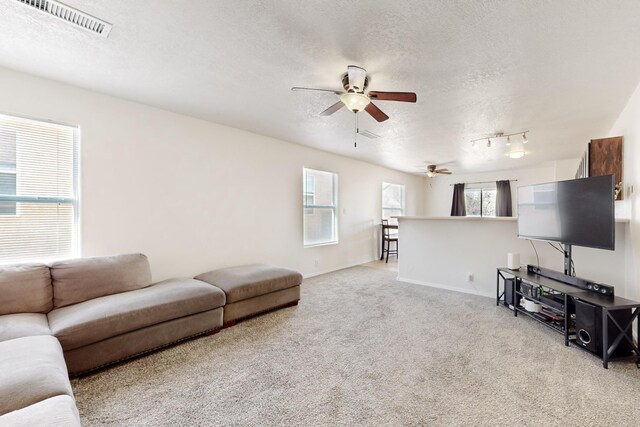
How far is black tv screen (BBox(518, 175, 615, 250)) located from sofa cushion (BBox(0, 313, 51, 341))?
4490mm

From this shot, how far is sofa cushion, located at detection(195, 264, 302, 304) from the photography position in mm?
3053

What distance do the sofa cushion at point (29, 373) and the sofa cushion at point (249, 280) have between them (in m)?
1.50

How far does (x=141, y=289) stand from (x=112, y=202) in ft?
3.33

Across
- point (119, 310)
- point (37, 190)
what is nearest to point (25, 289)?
point (119, 310)

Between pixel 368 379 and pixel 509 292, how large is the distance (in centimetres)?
255

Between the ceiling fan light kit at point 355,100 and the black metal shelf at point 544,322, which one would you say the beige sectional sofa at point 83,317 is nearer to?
the ceiling fan light kit at point 355,100

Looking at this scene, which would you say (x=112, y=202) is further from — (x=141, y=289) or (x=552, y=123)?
(x=552, y=123)

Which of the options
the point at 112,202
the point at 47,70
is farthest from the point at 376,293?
the point at 47,70

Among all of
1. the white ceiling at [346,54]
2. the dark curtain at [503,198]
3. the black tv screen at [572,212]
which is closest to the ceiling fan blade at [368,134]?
the white ceiling at [346,54]

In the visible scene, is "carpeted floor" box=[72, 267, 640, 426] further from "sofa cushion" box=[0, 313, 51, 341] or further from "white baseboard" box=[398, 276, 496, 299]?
"white baseboard" box=[398, 276, 496, 299]

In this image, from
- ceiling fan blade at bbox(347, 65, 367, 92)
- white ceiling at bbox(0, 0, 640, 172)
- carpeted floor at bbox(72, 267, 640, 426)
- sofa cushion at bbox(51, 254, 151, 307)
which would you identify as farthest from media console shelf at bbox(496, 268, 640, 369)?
sofa cushion at bbox(51, 254, 151, 307)

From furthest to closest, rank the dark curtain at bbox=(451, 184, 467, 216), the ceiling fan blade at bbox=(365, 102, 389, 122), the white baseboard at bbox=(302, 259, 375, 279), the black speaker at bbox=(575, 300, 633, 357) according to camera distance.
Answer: the dark curtain at bbox=(451, 184, 467, 216) < the white baseboard at bbox=(302, 259, 375, 279) < the ceiling fan blade at bbox=(365, 102, 389, 122) < the black speaker at bbox=(575, 300, 633, 357)

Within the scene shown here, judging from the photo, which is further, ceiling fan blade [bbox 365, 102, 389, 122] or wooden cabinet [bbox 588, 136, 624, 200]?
wooden cabinet [bbox 588, 136, 624, 200]

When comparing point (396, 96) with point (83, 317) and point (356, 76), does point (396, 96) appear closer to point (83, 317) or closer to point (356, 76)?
point (356, 76)
